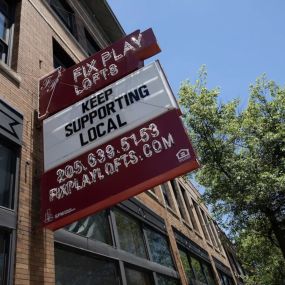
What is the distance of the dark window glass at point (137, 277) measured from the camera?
7.92 meters

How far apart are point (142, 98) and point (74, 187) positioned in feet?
6.22

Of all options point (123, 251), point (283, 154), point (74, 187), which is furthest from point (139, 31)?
point (283, 154)

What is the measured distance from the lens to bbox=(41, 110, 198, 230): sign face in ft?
15.3

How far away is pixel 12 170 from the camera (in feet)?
18.8

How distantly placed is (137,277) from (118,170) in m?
4.65

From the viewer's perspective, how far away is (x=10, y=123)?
5973 mm

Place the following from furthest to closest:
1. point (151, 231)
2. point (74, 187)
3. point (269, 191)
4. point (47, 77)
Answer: point (269, 191), point (151, 231), point (47, 77), point (74, 187)

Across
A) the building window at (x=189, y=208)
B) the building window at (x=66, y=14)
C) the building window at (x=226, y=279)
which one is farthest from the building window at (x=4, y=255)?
the building window at (x=226, y=279)

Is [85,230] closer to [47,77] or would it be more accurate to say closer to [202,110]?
[47,77]

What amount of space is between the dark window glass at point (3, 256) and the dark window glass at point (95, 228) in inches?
66.2

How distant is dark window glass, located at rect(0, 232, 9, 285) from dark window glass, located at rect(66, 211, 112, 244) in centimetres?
168

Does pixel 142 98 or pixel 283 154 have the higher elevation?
pixel 283 154

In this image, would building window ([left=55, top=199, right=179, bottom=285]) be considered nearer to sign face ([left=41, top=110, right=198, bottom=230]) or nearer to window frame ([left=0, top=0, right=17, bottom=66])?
sign face ([left=41, top=110, right=198, bottom=230])

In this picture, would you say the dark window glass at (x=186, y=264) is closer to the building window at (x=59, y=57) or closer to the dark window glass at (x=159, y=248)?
the dark window glass at (x=159, y=248)
